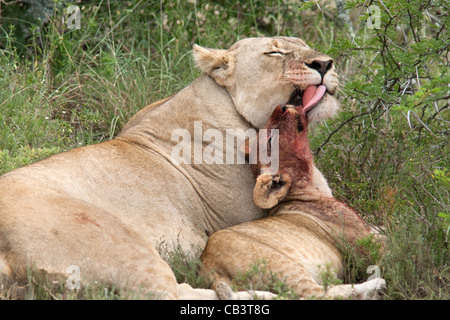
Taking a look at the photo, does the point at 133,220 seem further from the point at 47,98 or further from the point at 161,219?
the point at 47,98

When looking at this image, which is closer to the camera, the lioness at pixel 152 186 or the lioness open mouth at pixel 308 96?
the lioness at pixel 152 186

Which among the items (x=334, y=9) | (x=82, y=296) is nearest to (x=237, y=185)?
(x=82, y=296)

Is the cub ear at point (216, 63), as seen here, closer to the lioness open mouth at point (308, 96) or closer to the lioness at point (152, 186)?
the lioness at point (152, 186)

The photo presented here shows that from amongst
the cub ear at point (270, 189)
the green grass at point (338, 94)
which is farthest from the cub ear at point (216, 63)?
the green grass at point (338, 94)

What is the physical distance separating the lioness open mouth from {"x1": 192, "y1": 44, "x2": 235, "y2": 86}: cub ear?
475 mm

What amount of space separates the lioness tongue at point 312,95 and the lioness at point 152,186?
3 cm

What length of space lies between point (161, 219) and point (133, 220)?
8.5 inches

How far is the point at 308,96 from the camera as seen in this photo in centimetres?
493

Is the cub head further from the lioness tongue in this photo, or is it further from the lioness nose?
the lioness nose

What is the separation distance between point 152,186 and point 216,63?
1036 millimetres

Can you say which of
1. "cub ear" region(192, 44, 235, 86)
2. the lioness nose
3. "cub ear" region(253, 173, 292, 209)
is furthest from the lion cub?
"cub ear" region(192, 44, 235, 86)

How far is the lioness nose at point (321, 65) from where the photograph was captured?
16.1ft

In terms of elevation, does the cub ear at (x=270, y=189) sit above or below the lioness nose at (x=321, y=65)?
below
